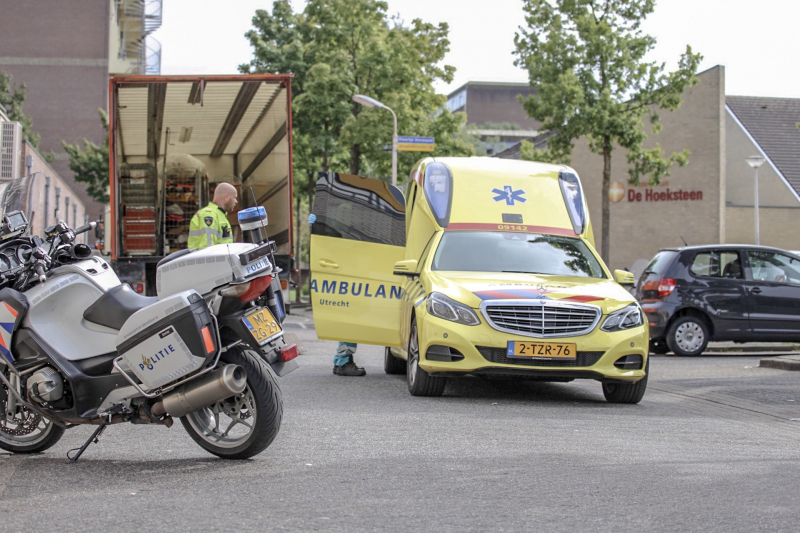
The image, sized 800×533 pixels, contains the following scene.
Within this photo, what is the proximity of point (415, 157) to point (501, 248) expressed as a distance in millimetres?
26250

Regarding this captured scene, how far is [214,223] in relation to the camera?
1030 centimetres

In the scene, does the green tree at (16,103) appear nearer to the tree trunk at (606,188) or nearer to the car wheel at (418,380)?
the tree trunk at (606,188)

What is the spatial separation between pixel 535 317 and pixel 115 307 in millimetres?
4288

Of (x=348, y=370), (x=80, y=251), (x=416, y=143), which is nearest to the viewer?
(x=80, y=251)

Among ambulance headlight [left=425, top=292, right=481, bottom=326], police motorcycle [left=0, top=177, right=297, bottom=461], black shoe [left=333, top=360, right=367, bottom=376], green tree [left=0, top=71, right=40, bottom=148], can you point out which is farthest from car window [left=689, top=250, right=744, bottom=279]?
green tree [left=0, top=71, right=40, bottom=148]

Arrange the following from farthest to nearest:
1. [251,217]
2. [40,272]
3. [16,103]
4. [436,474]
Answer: [16,103], [251,217], [40,272], [436,474]

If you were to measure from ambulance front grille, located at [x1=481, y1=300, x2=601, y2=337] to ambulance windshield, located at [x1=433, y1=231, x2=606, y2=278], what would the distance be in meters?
1.00

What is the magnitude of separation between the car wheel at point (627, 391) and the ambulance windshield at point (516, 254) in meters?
1.17

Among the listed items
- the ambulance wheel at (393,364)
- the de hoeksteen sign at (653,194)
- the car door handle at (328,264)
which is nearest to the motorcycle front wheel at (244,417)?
the car door handle at (328,264)

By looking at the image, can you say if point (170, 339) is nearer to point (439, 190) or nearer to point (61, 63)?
point (439, 190)

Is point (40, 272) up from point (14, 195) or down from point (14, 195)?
down

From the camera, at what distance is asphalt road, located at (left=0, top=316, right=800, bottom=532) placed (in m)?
4.62

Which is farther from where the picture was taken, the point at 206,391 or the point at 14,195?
the point at 14,195

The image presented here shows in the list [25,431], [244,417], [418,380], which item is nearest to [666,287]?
[418,380]
